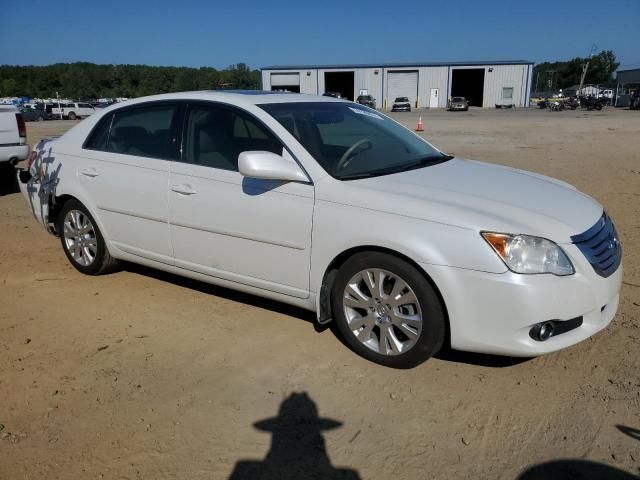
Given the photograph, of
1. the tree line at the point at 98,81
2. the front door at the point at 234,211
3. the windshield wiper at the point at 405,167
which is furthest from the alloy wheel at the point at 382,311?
the tree line at the point at 98,81

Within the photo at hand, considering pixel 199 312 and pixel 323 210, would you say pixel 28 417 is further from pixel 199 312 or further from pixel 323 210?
pixel 323 210

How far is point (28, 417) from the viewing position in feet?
9.96

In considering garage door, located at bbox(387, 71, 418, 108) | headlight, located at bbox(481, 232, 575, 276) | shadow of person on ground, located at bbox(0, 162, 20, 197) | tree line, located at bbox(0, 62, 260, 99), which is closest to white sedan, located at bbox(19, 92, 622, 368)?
headlight, located at bbox(481, 232, 575, 276)

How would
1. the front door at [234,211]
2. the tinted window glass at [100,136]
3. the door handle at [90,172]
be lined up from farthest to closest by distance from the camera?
the tinted window glass at [100,136] → the door handle at [90,172] → the front door at [234,211]

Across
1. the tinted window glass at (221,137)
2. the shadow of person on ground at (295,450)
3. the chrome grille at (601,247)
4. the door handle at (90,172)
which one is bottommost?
the shadow of person on ground at (295,450)

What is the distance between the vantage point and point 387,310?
3.38m

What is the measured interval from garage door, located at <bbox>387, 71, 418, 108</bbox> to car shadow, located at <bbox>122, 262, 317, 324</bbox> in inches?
2640

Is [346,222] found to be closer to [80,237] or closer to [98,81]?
[80,237]

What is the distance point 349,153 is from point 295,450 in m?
2.09

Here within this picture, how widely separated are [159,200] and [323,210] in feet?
4.80

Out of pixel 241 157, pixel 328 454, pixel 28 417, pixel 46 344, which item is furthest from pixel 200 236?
pixel 328 454

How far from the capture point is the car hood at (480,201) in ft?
10.2

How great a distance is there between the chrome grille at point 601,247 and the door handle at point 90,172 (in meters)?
3.68

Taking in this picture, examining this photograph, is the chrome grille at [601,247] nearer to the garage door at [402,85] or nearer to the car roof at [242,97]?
the car roof at [242,97]
